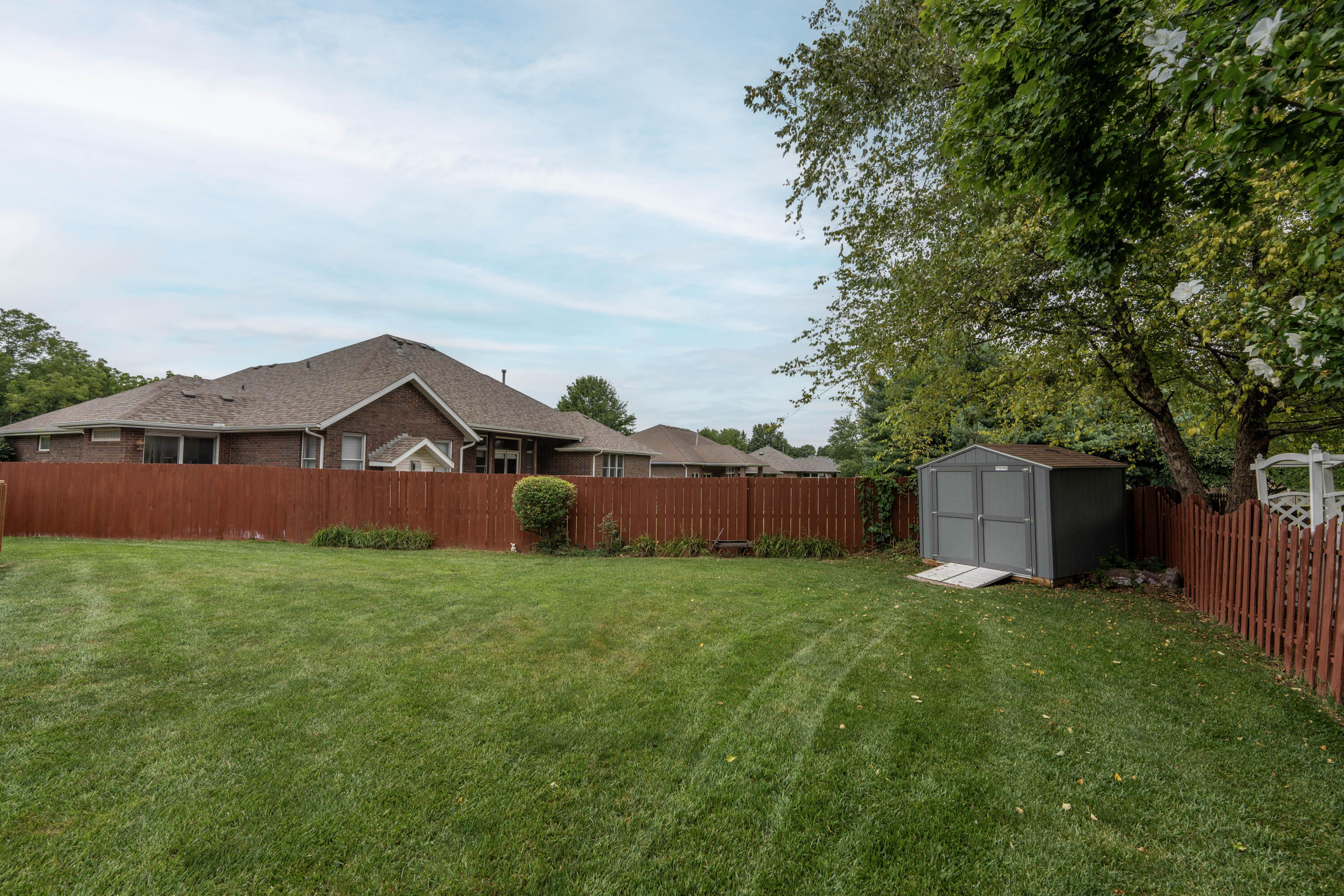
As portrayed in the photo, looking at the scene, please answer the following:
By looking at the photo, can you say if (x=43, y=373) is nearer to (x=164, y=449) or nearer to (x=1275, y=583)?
(x=164, y=449)

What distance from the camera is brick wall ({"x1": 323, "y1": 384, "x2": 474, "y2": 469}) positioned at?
1642 cm

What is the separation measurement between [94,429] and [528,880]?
72.2ft

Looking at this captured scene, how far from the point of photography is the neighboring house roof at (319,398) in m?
16.7

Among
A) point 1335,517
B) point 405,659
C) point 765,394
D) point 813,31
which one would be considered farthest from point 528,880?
point 765,394

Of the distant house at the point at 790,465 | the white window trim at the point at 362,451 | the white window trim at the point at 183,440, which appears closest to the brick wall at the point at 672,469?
the distant house at the point at 790,465

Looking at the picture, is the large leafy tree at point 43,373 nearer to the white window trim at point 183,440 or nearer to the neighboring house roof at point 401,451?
the white window trim at point 183,440

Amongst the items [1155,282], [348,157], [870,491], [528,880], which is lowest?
[528,880]

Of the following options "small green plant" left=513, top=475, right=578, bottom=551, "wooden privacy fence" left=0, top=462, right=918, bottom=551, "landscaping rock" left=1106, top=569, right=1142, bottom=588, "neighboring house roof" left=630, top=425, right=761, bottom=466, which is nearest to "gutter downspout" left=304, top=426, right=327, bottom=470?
"wooden privacy fence" left=0, top=462, right=918, bottom=551

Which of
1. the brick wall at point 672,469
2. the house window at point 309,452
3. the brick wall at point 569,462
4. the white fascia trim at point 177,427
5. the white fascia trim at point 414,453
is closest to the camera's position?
the white fascia trim at point 177,427

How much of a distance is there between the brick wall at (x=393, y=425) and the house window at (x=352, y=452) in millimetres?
90

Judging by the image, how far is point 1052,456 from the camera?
9.57 meters

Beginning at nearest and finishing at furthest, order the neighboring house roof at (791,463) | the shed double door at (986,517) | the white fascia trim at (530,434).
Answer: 1. the shed double door at (986,517)
2. the white fascia trim at (530,434)
3. the neighboring house roof at (791,463)

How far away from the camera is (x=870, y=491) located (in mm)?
12258

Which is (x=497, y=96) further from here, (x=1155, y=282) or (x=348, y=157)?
(x=1155, y=282)
